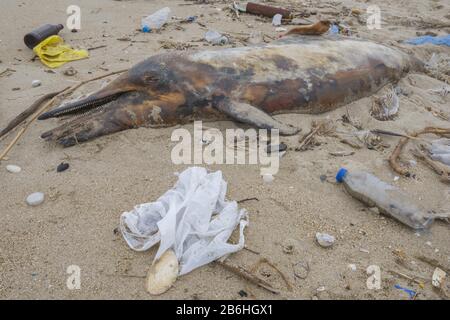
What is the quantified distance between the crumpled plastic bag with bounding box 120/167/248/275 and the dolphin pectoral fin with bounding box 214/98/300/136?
109 cm

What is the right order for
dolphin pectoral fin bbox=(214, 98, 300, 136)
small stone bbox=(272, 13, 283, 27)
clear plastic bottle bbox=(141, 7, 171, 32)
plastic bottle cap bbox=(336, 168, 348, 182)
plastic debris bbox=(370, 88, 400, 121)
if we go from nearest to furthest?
1. plastic bottle cap bbox=(336, 168, 348, 182)
2. dolphin pectoral fin bbox=(214, 98, 300, 136)
3. plastic debris bbox=(370, 88, 400, 121)
4. clear plastic bottle bbox=(141, 7, 171, 32)
5. small stone bbox=(272, 13, 283, 27)

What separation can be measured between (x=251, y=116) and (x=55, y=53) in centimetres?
352

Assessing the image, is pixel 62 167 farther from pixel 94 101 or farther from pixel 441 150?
pixel 441 150

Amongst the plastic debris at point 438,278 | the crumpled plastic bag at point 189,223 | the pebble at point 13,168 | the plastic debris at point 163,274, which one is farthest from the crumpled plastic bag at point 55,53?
the plastic debris at point 438,278

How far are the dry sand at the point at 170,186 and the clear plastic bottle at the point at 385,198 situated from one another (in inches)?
2.8

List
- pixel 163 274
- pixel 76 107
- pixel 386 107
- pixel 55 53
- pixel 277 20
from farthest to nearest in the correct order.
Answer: pixel 277 20 < pixel 55 53 < pixel 386 107 < pixel 76 107 < pixel 163 274

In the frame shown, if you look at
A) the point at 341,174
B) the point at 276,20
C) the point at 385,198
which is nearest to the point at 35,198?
the point at 341,174

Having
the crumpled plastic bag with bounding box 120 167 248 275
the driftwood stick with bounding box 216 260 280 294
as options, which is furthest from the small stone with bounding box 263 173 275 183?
the driftwood stick with bounding box 216 260 280 294

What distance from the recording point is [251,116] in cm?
382

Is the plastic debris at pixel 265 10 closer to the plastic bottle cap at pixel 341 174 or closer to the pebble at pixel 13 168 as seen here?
the plastic bottle cap at pixel 341 174

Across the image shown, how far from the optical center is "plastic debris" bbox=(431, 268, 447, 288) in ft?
7.86

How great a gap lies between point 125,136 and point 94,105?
1.78 feet

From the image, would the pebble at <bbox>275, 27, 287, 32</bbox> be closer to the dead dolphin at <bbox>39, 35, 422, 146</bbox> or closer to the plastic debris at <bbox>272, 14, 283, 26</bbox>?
the plastic debris at <bbox>272, 14, 283, 26</bbox>
